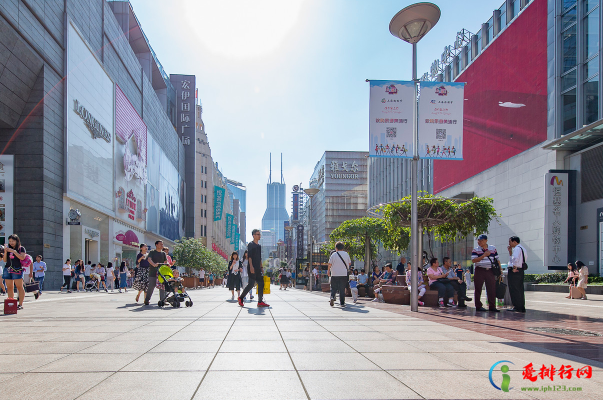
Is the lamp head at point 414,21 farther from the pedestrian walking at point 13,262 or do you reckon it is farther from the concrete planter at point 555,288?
the concrete planter at point 555,288

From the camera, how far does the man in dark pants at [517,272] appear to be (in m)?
11.1

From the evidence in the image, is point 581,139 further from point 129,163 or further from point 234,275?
point 129,163

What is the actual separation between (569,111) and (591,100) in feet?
5.63

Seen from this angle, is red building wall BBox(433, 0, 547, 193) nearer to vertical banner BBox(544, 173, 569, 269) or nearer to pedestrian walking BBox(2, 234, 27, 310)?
vertical banner BBox(544, 173, 569, 269)

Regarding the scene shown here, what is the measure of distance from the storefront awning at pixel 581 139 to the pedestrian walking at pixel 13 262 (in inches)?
999

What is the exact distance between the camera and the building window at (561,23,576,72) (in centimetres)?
2902

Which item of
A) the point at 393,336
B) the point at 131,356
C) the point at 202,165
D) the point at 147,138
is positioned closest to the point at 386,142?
the point at 393,336

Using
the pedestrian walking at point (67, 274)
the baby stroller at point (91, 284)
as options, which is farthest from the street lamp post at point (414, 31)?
the baby stroller at point (91, 284)

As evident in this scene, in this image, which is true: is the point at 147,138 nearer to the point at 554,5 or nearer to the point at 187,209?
the point at 187,209

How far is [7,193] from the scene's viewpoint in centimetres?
2591

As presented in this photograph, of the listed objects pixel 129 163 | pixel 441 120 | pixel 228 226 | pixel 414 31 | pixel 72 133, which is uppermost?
pixel 72 133

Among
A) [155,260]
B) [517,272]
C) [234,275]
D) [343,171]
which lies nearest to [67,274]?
[234,275]

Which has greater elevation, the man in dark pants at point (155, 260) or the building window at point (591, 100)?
the building window at point (591, 100)

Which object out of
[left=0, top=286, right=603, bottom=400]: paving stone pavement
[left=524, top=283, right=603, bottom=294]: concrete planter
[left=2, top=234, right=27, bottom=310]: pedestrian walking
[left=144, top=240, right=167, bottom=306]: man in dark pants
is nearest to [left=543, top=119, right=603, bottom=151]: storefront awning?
[left=524, top=283, right=603, bottom=294]: concrete planter
